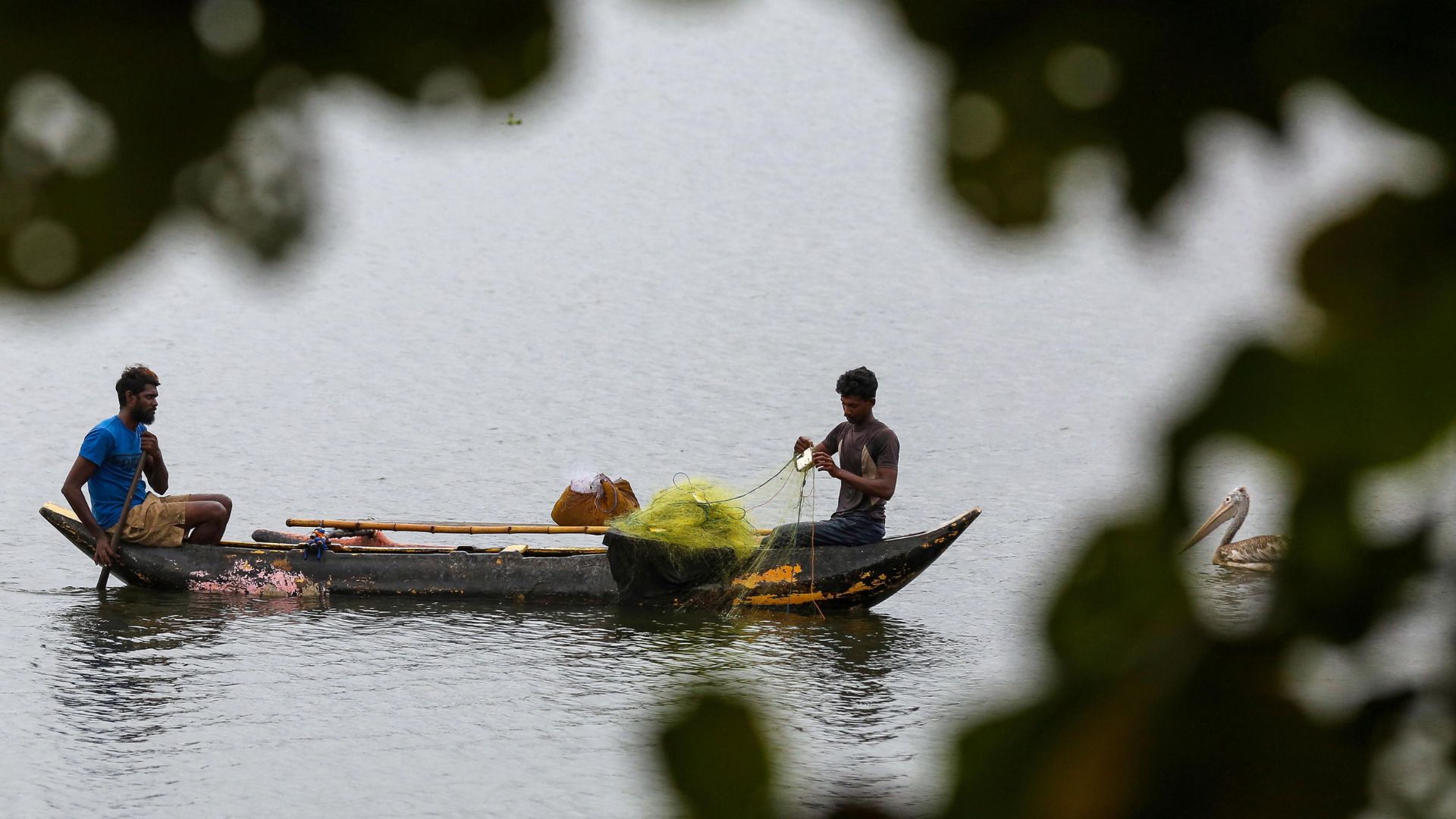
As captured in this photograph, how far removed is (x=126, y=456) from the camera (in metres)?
12.5

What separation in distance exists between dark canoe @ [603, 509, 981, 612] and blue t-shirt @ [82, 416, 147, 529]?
12.9 ft

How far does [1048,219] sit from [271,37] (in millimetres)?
687

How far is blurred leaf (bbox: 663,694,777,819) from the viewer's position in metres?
1.22

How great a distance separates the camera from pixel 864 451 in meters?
12.1

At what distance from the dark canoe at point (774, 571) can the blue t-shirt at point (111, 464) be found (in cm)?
394

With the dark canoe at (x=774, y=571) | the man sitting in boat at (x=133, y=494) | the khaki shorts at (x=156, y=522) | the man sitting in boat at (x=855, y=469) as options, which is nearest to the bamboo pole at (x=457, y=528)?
the dark canoe at (x=774, y=571)

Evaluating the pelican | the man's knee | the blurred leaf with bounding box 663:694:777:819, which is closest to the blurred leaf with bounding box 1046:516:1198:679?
the blurred leaf with bounding box 663:694:777:819

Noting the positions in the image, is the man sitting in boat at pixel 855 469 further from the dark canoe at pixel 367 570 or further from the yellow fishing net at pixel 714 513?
the dark canoe at pixel 367 570

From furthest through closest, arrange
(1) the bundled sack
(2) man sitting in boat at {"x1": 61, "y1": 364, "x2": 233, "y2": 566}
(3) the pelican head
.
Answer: (1) the bundled sack, (2) man sitting in boat at {"x1": 61, "y1": 364, "x2": 233, "y2": 566}, (3) the pelican head

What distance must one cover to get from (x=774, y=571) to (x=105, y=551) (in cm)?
562

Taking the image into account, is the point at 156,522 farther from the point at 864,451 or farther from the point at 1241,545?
the point at 1241,545

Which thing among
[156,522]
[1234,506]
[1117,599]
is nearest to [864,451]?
[1234,506]

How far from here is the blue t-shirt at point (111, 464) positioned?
40.4ft

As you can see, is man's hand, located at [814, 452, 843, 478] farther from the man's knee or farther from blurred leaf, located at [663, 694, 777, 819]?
blurred leaf, located at [663, 694, 777, 819]
